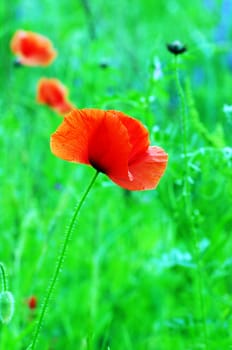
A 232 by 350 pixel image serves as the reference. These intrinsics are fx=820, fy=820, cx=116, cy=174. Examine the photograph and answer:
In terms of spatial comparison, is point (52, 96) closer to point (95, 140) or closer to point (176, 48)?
point (176, 48)

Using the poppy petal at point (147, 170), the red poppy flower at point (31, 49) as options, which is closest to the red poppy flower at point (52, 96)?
the red poppy flower at point (31, 49)

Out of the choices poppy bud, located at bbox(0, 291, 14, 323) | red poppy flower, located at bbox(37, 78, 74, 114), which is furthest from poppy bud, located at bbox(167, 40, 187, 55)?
red poppy flower, located at bbox(37, 78, 74, 114)

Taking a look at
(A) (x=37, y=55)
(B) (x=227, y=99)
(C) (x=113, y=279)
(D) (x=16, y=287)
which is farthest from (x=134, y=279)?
(B) (x=227, y=99)

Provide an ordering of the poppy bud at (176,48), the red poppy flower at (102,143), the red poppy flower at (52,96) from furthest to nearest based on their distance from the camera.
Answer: the red poppy flower at (52,96), the poppy bud at (176,48), the red poppy flower at (102,143)

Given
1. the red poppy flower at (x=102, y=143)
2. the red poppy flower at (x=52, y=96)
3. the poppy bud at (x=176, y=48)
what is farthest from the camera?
the red poppy flower at (x=52, y=96)

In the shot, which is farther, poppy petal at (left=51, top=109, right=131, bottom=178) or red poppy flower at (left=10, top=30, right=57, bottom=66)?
red poppy flower at (left=10, top=30, right=57, bottom=66)

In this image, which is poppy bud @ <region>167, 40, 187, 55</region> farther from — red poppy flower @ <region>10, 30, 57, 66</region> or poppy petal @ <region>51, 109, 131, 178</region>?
red poppy flower @ <region>10, 30, 57, 66</region>

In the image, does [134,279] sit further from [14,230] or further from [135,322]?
[14,230]

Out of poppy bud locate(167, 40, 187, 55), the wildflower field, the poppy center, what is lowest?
the wildflower field

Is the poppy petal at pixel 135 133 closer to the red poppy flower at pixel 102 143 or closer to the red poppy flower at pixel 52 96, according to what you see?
the red poppy flower at pixel 102 143
